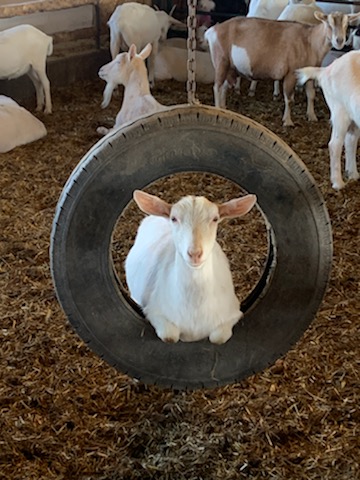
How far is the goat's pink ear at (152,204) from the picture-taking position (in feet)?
8.78

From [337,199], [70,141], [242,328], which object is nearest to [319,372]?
[242,328]

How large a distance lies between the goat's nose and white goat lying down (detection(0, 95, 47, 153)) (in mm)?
4521

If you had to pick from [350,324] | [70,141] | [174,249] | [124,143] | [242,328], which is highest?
[124,143]

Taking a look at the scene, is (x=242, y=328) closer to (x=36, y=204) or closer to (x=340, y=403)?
(x=340, y=403)

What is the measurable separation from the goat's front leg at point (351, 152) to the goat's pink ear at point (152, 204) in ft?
12.0

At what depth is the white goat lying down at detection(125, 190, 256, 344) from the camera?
2.59m

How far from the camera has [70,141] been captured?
6961 mm

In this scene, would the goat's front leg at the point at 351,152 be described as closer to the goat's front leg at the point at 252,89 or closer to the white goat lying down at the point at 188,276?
the goat's front leg at the point at 252,89

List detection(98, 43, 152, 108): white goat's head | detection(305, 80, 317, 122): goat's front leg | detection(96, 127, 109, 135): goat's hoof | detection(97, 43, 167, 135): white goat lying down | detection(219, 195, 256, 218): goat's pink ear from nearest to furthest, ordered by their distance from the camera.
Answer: detection(219, 195, 256, 218): goat's pink ear → detection(97, 43, 167, 135): white goat lying down → detection(98, 43, 152, 108): white goat's head → detection(96, 127, 109, 135): goat's hoof → detection(305, 80, 317, 122): goat's front leg

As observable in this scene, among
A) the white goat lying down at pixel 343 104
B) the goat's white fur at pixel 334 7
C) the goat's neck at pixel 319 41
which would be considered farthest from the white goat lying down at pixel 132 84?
the goat's white fur at pixel 334 7

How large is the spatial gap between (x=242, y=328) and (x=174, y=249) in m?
0.45

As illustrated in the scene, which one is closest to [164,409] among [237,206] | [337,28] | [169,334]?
[169,334]

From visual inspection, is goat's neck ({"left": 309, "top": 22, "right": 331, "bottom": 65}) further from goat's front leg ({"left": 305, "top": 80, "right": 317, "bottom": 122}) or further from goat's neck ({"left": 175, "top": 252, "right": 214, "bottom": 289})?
goat's neck ({"left": 175, "top": 252, "right": 214, "bottom": 289})

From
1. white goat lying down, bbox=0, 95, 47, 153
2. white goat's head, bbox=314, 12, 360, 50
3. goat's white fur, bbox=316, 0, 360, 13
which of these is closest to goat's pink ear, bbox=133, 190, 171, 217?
white goat lying down, bbox=0, 95, 47, 153
